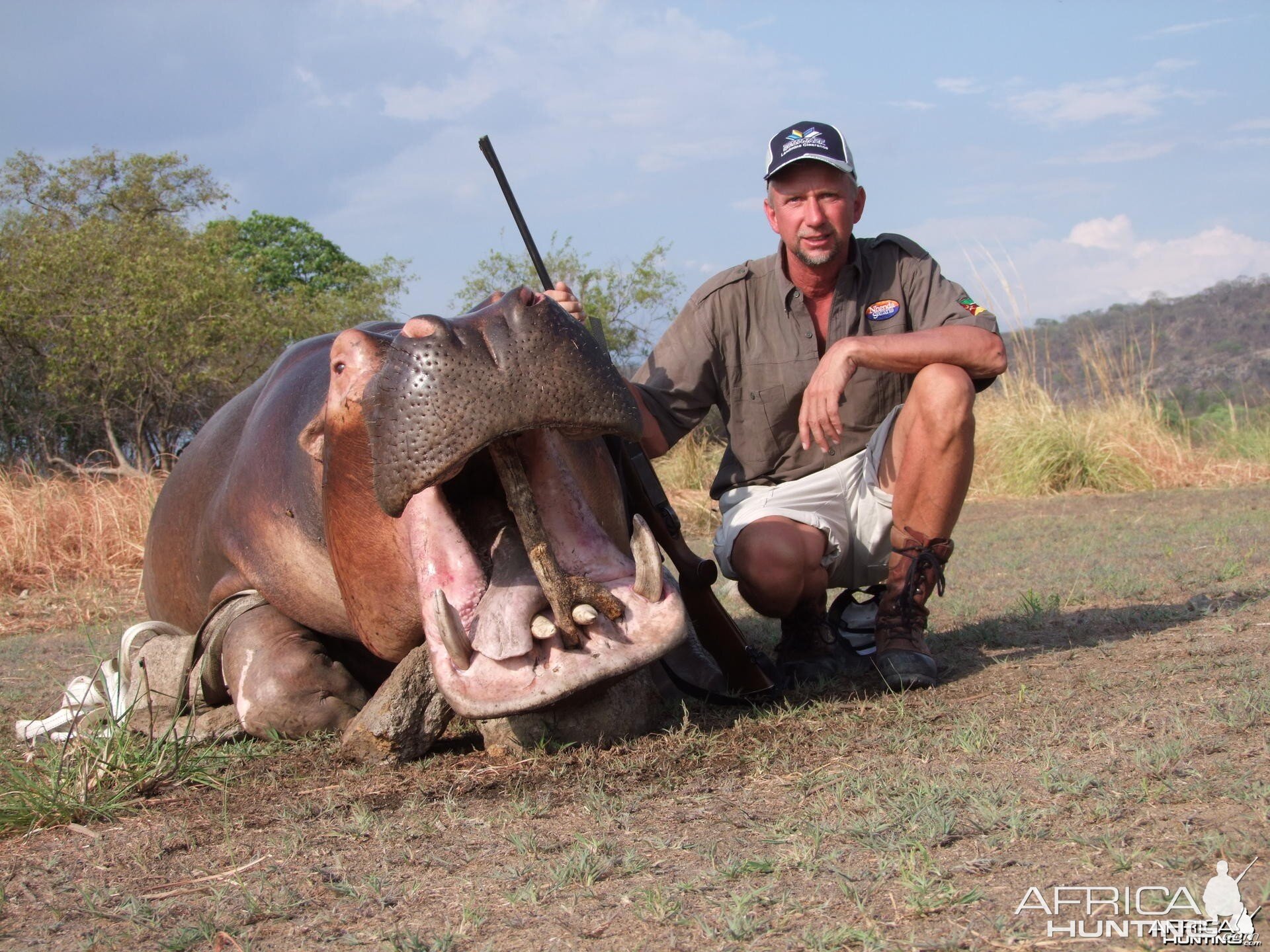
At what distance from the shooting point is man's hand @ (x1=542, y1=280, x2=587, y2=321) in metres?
2.72

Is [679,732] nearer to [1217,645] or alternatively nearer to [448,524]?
[448,524]

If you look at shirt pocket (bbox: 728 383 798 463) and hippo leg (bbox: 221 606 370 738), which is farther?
shirt pocket (bbox: 728 383 798 463)

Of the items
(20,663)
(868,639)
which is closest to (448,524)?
(868,639)

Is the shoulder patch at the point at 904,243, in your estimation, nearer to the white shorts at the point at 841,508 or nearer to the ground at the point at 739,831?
the white shorts at the point at 841,508

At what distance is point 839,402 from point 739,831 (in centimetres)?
147

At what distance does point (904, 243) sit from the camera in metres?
3.48

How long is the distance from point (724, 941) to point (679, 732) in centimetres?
109

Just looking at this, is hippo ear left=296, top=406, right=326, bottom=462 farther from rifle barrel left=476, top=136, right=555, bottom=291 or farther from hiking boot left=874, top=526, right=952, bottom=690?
hiking boot left=874, top=526, right=952, bottom=690

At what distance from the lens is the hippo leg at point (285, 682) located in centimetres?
271

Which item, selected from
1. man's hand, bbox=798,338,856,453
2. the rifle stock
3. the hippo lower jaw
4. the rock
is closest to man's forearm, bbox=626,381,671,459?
the rifle stock

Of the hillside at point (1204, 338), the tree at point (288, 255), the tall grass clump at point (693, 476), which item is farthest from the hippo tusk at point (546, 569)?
the tree at point (288, 255)

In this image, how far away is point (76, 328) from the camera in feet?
46.0

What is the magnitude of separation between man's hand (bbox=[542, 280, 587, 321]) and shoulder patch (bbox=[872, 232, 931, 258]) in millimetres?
1161

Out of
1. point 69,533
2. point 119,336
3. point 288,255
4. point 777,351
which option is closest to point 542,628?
point 777,351
